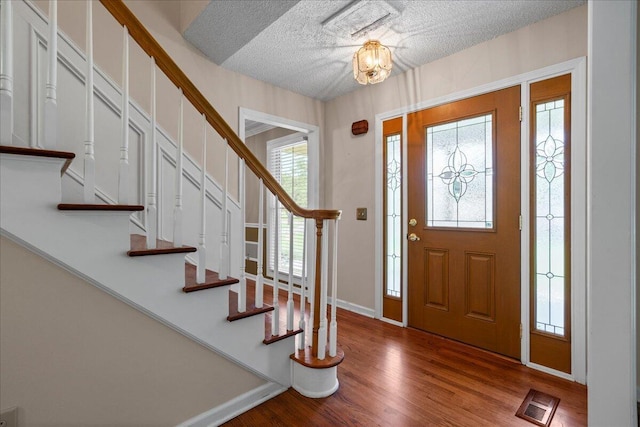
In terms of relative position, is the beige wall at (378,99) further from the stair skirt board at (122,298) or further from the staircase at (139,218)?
the stair skirt board at (122,298)

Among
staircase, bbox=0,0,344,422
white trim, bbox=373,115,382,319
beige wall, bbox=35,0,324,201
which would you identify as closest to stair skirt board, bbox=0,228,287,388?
staircase, bbox=0,0,344,422

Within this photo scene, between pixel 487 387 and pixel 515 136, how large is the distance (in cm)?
173

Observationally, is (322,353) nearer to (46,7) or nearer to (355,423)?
(355,423)

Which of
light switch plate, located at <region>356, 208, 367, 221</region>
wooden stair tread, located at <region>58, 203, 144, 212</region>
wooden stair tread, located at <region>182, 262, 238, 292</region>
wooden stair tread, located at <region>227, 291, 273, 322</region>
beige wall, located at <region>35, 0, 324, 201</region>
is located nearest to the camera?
wooden stair tread, located at <region>58, 203, 144, 212</region>

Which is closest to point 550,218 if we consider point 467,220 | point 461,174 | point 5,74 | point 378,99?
point 467,220

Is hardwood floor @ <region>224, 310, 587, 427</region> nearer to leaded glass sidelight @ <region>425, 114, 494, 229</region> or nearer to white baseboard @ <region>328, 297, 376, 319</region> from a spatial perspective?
white baseboard @ <region>328, 297, 376, 319</region>

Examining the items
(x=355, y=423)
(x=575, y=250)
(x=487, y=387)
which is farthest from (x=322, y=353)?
(x=575, y=250)

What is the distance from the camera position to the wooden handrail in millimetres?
1266

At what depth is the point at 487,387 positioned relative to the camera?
6.09 feet

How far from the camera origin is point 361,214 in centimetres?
313

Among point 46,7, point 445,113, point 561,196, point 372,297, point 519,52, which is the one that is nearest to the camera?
point 46,7

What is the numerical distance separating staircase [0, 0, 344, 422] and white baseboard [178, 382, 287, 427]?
2.2 inches

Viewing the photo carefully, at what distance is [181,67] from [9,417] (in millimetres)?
2285

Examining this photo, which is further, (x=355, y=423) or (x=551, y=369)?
(x=551, y=369)
